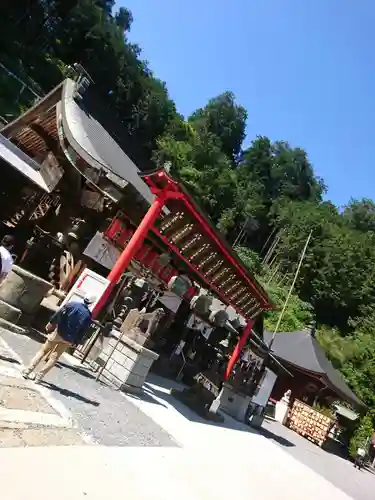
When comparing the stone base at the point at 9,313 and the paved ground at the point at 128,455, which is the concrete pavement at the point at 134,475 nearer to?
the paved ground at the point at 128,455

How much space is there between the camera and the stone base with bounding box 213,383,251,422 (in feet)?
44.2

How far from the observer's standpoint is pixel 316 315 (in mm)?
44844

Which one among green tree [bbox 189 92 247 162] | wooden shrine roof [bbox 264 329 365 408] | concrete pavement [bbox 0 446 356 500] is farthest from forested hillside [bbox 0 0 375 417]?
concrete pavement [bbox 0 446 356 500]

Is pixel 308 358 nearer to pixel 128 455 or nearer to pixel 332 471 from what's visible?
pixel 332 471

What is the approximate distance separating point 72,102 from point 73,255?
4.26 m

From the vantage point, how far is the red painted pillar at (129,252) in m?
7.68

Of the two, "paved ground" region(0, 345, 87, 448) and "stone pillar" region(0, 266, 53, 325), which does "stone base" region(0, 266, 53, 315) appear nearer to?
"stone pillar" region(0, 266, 53, 325)

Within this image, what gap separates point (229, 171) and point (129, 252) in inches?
1630

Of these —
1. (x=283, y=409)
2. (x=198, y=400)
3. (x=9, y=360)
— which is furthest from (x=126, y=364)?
(x=283, y=409)

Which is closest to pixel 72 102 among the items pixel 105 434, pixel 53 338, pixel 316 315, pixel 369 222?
pixel 53 338

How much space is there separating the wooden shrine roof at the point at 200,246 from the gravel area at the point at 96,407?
11.4 feet

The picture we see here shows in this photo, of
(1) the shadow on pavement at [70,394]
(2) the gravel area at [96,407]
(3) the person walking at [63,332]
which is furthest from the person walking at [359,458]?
(3) the person walking at [63,332]

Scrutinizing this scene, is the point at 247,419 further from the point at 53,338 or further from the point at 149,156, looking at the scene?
the point at 149,156

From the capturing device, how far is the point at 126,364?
7.66 metres
